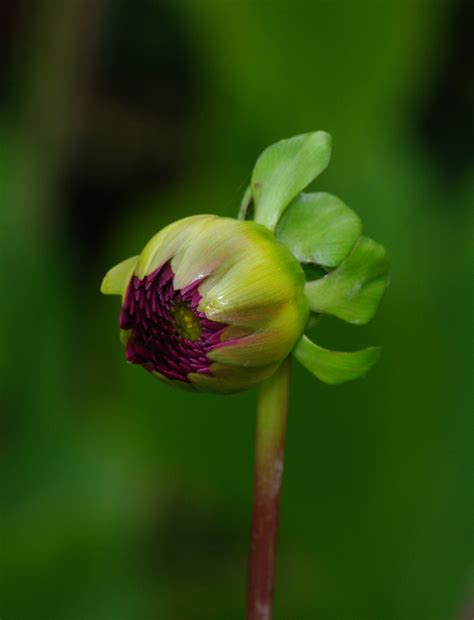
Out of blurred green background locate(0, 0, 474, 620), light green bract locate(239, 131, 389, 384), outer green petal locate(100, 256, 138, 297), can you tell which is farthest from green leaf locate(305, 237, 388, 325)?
blurred green background locate(0, 0, 474, 620)

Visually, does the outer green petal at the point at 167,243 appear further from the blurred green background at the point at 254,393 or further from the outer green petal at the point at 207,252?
the blurred green background at the point at 254,393

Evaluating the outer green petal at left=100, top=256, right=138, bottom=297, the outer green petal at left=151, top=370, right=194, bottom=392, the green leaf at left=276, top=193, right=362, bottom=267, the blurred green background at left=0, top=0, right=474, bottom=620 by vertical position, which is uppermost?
the green leaf at left=276, top=193, right=362, bottom=267

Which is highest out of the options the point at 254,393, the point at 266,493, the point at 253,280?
the point at 253,280

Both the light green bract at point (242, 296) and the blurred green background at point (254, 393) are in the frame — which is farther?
the blurred green background at point (254, 393)

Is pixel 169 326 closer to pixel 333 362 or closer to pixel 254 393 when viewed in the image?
pixel 333 362

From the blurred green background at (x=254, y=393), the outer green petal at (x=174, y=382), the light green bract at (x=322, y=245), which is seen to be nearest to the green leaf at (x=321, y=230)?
the light green bract at (x=322, y=245)

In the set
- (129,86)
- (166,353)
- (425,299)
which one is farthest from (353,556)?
(129,86)

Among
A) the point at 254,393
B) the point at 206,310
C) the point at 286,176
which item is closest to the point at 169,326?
the point at 206,310

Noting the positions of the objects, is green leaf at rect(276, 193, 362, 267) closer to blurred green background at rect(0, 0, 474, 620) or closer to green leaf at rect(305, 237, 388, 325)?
green leaf at rect(305, 237, 388, 325)
